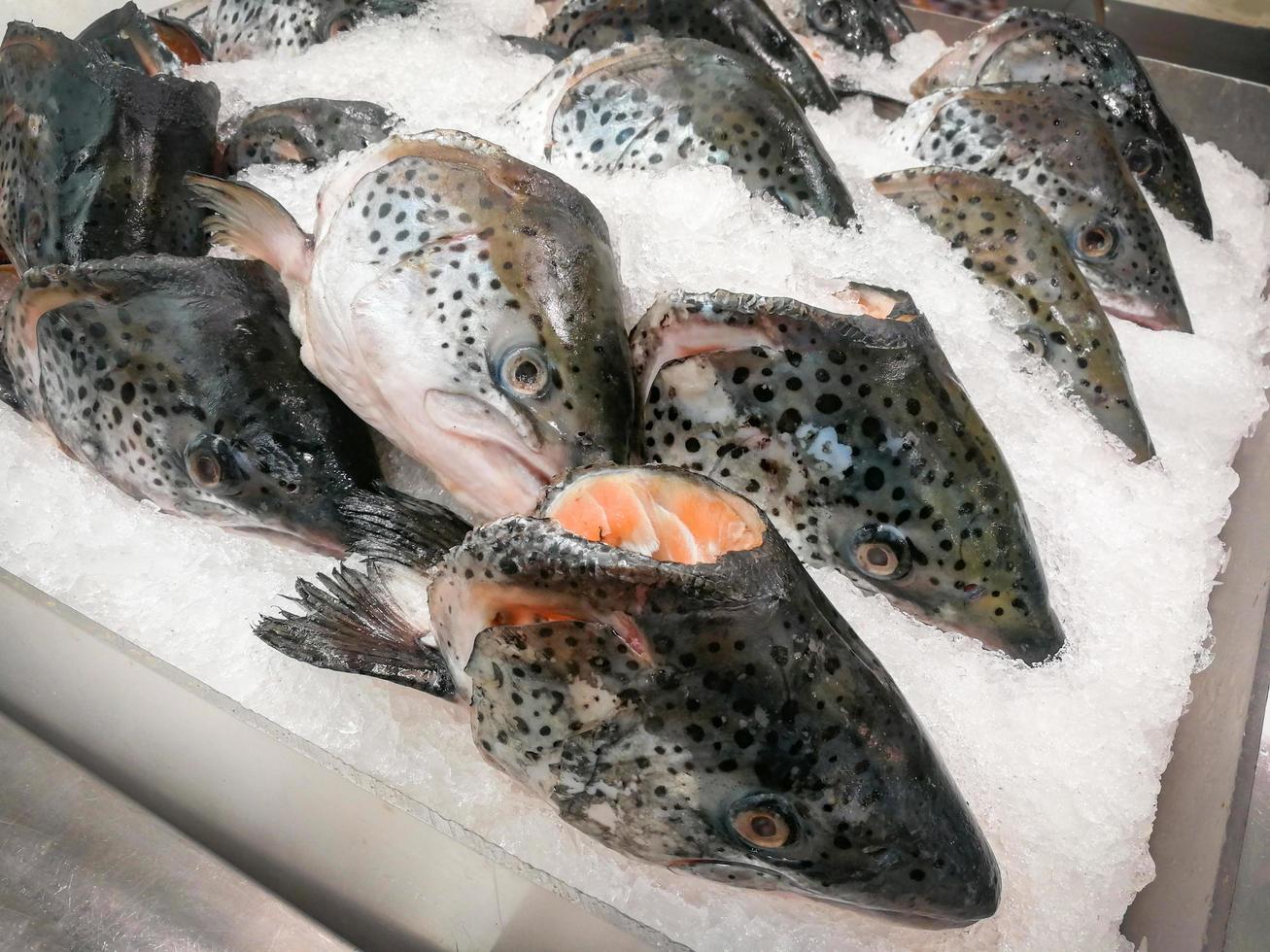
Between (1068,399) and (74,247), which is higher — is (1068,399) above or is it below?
below

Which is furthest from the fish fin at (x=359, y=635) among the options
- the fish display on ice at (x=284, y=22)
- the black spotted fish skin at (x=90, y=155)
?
the fish display on ice at (x=284, y=22)

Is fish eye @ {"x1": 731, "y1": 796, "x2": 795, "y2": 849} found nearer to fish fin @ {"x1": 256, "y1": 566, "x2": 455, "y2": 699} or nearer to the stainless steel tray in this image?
the stainless steel tray

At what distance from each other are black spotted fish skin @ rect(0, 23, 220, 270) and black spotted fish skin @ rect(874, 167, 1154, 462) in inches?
61.7

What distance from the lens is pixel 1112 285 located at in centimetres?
238

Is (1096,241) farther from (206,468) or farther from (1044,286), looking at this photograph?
(206,468)

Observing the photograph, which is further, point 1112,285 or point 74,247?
point 1112,285

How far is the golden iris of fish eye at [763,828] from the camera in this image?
3.59ft

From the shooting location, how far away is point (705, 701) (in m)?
1.07

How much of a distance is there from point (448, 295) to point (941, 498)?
804 mm

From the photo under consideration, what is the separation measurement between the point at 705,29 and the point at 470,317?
5.45ft

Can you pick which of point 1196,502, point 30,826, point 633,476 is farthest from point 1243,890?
point 30,826

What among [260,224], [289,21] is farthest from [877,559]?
[289,21]

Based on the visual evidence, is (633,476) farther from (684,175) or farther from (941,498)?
(684,175)

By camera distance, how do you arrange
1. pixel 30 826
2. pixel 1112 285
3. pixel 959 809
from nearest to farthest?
pixel 959 809 → pixel 30 826 → pixel 1112 285
